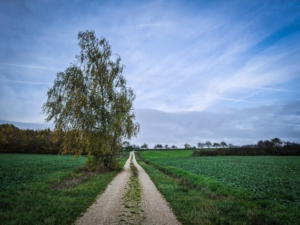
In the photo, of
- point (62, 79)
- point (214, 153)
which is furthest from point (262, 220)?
point (214, 153)

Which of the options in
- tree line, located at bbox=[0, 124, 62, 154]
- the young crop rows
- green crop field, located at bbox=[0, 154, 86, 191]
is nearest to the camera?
the young crop rows

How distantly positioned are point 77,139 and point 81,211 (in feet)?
42.6

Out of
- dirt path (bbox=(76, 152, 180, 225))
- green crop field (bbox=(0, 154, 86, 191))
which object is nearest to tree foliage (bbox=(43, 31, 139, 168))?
green crop field (bbox=(0, 154, 86, 191))

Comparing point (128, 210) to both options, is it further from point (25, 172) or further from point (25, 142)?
point (25, 142)

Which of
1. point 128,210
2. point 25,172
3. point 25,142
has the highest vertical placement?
point 25,142

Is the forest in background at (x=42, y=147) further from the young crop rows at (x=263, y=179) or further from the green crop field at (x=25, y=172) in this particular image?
the young crop rows at (x=263, y=179)

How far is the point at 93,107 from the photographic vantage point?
2125 cm

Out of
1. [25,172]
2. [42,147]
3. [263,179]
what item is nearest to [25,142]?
[42,147]

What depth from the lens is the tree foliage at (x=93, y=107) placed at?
19953 millimetres

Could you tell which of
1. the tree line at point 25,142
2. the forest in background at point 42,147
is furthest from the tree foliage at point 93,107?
the tree line at point 25,142

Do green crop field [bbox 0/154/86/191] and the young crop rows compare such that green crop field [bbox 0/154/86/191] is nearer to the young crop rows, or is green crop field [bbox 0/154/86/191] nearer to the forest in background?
the young crop rows

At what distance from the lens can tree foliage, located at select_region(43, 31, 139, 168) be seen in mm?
19953

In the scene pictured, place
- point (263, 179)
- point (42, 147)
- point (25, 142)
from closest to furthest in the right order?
point (263, 179), point (25, 142), point (42, 147)

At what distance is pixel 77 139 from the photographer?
65.9 feet
